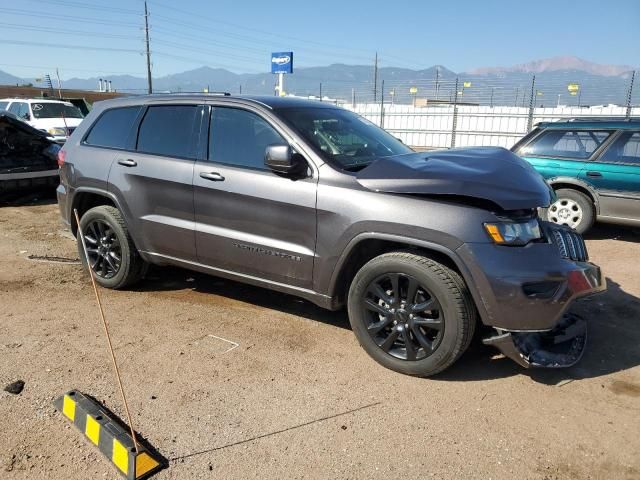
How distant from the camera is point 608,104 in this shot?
17719mm

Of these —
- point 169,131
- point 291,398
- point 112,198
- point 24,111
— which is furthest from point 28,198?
point 291,398

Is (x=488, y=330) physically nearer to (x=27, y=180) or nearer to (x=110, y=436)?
(x=110, y=436)

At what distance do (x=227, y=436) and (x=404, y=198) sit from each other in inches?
69.1

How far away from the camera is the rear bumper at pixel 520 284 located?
3.01 m

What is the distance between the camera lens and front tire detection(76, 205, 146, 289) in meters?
4.66

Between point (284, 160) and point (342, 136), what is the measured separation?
0.82 m

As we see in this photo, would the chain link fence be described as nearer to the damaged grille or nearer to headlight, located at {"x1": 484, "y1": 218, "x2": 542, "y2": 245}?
the damaged grille

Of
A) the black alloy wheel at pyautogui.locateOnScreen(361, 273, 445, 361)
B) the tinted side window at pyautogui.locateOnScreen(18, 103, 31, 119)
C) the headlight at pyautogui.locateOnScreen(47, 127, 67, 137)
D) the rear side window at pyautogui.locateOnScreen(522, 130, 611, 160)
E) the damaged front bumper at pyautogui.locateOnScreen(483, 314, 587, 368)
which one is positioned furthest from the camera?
the tinted side window at pyautogui.locateOnScreen(18, 103, 31, 119)

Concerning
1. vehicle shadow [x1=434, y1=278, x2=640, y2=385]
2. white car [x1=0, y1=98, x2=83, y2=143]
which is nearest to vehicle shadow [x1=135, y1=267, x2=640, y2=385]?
vehicle shadow [x1=434, y1=278, x2=640, y2=385]

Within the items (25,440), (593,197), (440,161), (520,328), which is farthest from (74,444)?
(593,197)

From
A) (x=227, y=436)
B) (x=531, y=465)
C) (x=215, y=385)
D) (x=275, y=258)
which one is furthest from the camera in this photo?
(x=275, y=258)

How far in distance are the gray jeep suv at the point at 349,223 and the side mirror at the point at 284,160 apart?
10 mm

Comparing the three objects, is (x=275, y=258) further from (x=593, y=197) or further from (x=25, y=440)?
(x=593, y=197)

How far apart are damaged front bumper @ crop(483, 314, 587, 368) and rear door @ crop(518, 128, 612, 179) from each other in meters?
3.95
